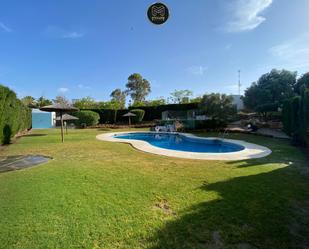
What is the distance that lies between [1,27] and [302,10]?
18113 millimetres

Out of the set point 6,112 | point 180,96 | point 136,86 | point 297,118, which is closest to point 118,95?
point 136,86

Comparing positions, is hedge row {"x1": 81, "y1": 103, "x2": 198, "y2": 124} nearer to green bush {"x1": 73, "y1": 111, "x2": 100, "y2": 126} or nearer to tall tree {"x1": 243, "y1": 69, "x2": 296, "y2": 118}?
green bush {"x1": 73, "y1": 111, "x2": 100, "y2": 126}

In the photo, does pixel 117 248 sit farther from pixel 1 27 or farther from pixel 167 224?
pixel 1 27

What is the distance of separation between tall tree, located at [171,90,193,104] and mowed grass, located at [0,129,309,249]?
113 feet

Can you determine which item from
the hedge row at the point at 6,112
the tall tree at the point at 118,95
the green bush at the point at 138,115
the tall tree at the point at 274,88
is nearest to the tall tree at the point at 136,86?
the tall tree at the point at 118,95

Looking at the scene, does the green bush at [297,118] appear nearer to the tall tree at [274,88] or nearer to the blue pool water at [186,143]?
the blue pool water at [186,143]

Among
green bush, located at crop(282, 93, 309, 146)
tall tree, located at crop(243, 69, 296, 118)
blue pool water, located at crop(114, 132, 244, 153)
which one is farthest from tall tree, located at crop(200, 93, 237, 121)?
tall tree, located at crop(243, 69, 296, 118)

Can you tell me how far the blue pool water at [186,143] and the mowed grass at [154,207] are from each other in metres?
6.11

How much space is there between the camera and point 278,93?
2827cm

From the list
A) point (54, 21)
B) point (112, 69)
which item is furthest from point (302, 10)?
point (112, 69)

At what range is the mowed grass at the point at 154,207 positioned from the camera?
112 inches

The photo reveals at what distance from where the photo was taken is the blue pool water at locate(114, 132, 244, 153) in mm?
12500

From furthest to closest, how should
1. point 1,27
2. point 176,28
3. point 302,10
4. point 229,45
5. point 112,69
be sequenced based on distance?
1. point 112,69
2. point 229,45
3. point 1,27
4. point 176,28
5. point 302,10

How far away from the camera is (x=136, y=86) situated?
51938 mm
